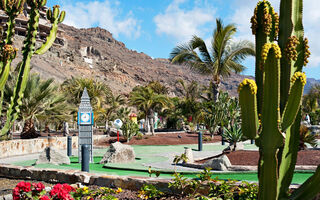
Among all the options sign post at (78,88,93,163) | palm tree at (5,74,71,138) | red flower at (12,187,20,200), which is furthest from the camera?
palm tree at (5,74,71,138)

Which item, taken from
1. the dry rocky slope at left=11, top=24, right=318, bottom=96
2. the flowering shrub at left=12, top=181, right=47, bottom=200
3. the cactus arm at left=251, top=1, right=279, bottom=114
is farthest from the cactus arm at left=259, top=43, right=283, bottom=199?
the dry rocky slope at left=11, top=24, right=318, bottom=96

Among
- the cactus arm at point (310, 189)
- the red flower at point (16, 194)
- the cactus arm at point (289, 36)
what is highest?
the cactus arm at point (289, 36)

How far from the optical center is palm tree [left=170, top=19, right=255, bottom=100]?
59.2 ft

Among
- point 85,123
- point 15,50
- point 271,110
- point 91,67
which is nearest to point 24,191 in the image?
point 271,110

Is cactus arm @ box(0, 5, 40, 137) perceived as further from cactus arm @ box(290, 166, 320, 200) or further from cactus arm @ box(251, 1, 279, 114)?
cactus arm @ box(290, 166, 320, 200)

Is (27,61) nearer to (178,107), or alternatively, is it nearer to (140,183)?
(140,183)

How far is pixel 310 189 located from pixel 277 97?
878 millimetres

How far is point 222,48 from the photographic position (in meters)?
18.2

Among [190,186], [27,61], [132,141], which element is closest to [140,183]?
[190,186]

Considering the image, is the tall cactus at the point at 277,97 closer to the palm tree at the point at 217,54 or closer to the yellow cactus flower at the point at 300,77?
the yellow cactus flower at the point at 300,77

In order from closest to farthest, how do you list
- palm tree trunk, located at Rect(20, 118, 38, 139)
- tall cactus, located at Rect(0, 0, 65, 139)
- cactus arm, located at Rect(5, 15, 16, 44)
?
tall cactus, located at Rect(0, 0, 65, 139) → cactus arm, located at Rect(5, 15, 16, 44) → palm tree trunk, located at Rect(20, 118, 38, 139)

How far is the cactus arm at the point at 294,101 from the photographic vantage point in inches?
106

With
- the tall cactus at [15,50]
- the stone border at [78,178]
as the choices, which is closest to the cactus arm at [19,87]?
the tall cactus at [15,50]

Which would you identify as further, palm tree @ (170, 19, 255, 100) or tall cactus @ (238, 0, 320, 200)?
palm tree @ (170, 19, 255, 100)
